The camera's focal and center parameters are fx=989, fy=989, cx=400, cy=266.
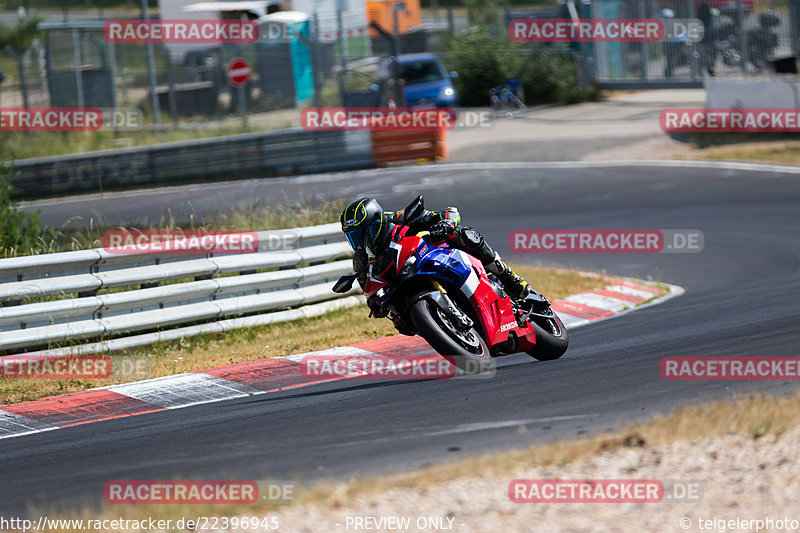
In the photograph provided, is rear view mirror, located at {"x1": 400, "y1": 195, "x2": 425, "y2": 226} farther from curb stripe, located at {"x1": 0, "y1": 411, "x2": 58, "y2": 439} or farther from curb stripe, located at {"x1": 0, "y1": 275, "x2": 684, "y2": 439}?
curb stripe, located at {"x1": 0, "y1": 411, "x2": 58, "y2": 439}

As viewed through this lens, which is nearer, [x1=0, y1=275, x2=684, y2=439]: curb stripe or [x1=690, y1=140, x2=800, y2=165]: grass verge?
[x1=0, y1=275, x2=684, y2=439]: curb stripe

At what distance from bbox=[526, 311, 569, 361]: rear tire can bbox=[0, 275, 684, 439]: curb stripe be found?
4.12ft

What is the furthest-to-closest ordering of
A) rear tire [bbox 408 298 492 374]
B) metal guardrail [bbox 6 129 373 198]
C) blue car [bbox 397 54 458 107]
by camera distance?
blue car [bbox 397 54 458 107] < metal guardrail [bbox 6 129 373 198] < rear tire [bbox 408 298 492 374]

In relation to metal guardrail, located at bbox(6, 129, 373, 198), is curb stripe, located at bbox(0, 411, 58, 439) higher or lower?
lower

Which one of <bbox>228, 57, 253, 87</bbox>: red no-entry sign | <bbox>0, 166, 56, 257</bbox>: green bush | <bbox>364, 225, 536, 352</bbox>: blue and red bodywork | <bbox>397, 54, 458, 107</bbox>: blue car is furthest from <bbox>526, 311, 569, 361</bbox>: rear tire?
<bbox>397, 54, 458, 107</bbox>: blue car

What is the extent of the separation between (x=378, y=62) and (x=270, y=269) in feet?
44.6

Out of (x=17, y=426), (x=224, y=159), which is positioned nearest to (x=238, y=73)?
(x=224, y=159)

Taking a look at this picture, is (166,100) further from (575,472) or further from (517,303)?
(575,472)

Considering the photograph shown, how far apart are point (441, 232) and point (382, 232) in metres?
0.46

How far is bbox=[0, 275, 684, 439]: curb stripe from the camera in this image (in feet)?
26.5

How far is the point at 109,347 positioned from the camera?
10023mm

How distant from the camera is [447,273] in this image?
25.2ft

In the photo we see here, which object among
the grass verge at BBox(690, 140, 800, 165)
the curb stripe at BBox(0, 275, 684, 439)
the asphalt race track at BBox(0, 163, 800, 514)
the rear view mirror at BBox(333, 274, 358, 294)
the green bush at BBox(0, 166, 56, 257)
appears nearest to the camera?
the asphalt race track at BBox(0, 163, 800, 514)

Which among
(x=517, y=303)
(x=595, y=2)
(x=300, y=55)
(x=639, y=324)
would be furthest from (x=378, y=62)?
(x=517, y=303)
